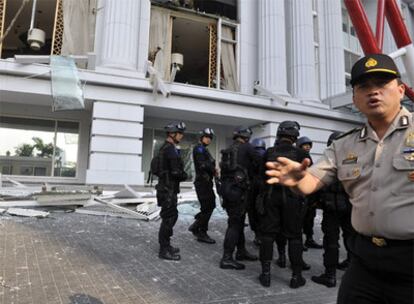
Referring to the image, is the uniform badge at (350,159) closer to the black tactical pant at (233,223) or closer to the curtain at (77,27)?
the black tactical pant at (233,223)

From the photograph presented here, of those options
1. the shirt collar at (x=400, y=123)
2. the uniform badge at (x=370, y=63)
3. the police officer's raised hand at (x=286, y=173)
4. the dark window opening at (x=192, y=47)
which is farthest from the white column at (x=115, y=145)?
the uniform badge at (x=370, y=63)

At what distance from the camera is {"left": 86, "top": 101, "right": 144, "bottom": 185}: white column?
35.4ft

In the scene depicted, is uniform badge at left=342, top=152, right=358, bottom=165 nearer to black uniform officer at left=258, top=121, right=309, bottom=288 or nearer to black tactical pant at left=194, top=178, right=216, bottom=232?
black uniform officer at left=258, top=121, right=309, bottom=288

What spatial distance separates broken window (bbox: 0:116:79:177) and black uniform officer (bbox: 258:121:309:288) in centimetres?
1045

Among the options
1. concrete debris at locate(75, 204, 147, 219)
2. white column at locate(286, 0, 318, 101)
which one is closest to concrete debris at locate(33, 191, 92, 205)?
concrete debris at locate(75, 204, 147, 219)

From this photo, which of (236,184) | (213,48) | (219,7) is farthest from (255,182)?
(219,7)

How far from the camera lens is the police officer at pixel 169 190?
15.2 feet

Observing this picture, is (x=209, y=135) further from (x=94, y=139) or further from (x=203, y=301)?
(x=94, y=139)

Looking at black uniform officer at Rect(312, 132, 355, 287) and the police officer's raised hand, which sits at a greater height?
the police officer's raised hand

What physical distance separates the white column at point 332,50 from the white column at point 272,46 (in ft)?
9.62

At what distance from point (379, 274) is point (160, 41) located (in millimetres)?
13175

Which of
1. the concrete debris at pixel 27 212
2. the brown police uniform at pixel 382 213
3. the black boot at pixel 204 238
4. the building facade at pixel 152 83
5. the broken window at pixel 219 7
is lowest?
the black boot at pixel 204 238

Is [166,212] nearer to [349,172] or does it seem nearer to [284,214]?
[284,214]

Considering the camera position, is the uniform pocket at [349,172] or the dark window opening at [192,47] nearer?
the uniform pocket at [349,172]
